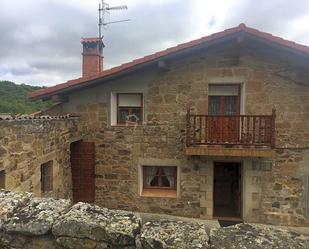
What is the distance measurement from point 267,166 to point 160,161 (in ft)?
10.5

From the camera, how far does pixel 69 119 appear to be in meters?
8.22

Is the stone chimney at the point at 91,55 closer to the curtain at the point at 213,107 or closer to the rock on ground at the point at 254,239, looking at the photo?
the curtain at the point at 213,107

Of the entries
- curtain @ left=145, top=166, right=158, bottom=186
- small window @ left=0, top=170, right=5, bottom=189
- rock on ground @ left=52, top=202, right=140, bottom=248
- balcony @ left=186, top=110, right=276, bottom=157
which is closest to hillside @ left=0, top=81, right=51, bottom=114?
curtain @ left=145, top=166, right=158, bottom=186

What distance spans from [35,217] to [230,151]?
6572mm

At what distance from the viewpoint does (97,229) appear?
174 cm

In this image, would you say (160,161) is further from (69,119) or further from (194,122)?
(69,119)

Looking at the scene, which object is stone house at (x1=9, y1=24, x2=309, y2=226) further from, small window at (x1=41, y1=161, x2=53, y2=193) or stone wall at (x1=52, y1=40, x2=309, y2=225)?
small window at (x1=41, y1=161, x2=53, y2=193)

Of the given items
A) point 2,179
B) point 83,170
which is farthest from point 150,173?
point 2,179

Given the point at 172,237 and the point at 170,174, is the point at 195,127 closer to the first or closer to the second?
the point at 170,174

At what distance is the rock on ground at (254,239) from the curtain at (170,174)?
729cm

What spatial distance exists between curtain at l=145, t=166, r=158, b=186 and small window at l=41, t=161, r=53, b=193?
3.09 m

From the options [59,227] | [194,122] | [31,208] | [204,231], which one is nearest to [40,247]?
[59,227]

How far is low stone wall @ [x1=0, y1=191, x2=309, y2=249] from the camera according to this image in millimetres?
1627

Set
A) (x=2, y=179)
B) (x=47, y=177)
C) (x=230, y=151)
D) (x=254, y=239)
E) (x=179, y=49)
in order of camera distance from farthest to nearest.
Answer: (x=179, y=49)
(x=230, y=151)
(x=47, y=177)
(x=2, y=179)
(x=254, y=239)
